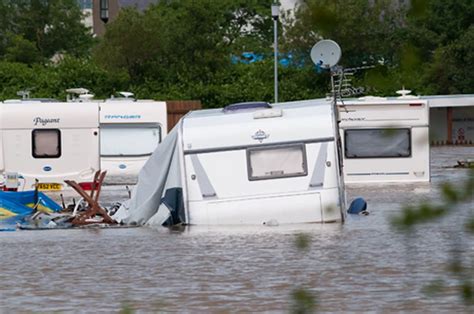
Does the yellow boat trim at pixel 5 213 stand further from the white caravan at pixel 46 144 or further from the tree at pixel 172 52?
the tree at pixel 172 52

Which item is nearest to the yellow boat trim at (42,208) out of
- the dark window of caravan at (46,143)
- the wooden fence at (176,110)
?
the dark window of caravan at (46,143)

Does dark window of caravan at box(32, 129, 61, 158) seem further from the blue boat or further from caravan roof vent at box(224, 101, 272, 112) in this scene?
caravan roof vent at box(224, 101, 272, 112)

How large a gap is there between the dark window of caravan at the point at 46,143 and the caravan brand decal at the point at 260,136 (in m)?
11.0

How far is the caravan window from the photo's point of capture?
1250 inches

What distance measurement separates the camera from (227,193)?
63.9 ft

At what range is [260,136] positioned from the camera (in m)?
19.5

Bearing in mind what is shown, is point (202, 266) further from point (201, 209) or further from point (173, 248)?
point (201, 209)

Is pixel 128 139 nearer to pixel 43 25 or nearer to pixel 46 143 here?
pixel 46 143

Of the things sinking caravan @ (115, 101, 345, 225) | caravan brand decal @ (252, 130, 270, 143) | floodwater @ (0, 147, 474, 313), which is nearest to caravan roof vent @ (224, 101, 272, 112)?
sinking caravan @ (115, 101, 345, 225)

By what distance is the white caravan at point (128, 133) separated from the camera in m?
31.7

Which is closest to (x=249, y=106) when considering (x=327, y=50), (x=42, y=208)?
(x=42, y=208)

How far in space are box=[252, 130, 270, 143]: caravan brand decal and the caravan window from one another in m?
12.2

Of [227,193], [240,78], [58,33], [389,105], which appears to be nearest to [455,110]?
[240,78]

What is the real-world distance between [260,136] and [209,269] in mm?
5406
